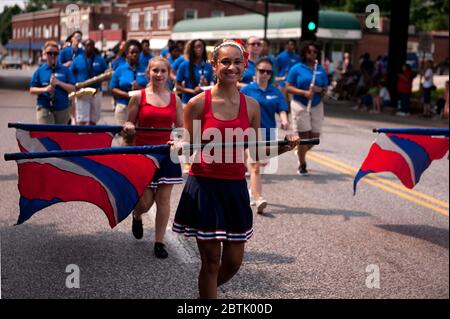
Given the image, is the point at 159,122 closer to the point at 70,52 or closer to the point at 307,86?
the point at 307,86

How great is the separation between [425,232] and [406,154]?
9.21ft

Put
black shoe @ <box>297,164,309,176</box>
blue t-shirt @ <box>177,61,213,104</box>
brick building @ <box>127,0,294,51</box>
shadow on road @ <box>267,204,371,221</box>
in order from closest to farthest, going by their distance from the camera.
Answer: shadow on road @ <box>267,204,371,221</box>, blue t-shirt @ <box>177,61,213,104</box>, black shoe @ <box>297,164,309,176</box>, brick building @ <box>127,0,294,51</box>

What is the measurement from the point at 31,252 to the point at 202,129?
2702 millimetres

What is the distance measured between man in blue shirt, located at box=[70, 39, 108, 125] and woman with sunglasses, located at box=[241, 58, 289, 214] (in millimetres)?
2144

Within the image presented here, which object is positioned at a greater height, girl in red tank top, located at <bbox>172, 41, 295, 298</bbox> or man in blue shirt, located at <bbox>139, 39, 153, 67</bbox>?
man in blue shirt, located at <bbox>139, 39, 153, 67</bbox>

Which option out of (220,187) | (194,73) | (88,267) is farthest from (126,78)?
(220,187)

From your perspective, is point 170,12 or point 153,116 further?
point 170,12

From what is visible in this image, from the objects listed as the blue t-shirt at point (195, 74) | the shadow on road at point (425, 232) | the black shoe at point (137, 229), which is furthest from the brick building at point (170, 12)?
the black shoe at point (137, 229)

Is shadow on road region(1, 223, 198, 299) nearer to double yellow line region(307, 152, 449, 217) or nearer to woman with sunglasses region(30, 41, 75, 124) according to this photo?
woman with sunglasses region(30, 41, 75, 124)

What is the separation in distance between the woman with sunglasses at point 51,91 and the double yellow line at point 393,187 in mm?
4758

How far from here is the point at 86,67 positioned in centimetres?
1021

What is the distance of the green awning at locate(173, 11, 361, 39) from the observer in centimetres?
375

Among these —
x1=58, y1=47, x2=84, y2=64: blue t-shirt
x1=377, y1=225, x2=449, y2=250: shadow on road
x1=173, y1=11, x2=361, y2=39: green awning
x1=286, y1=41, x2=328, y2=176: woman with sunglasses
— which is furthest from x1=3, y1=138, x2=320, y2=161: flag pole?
x1=58, y1=47, x2=84, y2=64: blue t-shirt
